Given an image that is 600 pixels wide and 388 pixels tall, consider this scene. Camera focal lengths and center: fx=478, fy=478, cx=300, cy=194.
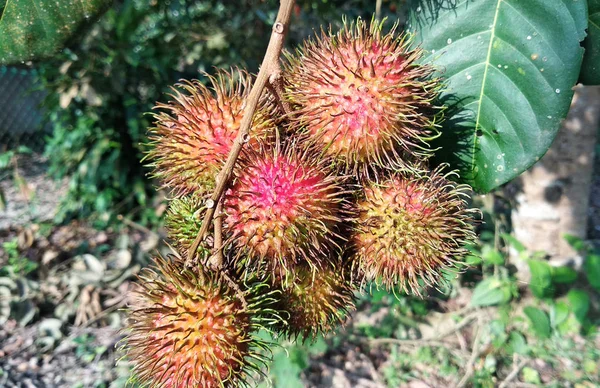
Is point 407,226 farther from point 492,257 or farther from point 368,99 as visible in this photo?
point 492,257

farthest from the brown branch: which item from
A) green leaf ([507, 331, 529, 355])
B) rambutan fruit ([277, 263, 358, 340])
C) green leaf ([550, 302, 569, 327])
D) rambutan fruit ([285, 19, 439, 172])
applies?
green leaf ([550, 302, 569, 327])

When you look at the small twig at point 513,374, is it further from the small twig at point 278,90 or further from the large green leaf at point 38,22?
the large green leaf at point 38,22

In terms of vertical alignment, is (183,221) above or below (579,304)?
below

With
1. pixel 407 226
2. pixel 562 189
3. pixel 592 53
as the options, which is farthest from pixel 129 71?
pixel 592 53

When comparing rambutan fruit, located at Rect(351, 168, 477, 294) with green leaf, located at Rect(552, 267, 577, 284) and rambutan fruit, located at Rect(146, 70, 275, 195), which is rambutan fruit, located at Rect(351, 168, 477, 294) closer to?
rambutan fruit, located at Rect(146, 70, 275, 195)

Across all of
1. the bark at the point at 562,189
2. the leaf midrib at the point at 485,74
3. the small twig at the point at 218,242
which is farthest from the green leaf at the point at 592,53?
the bark at the point at 562,189
